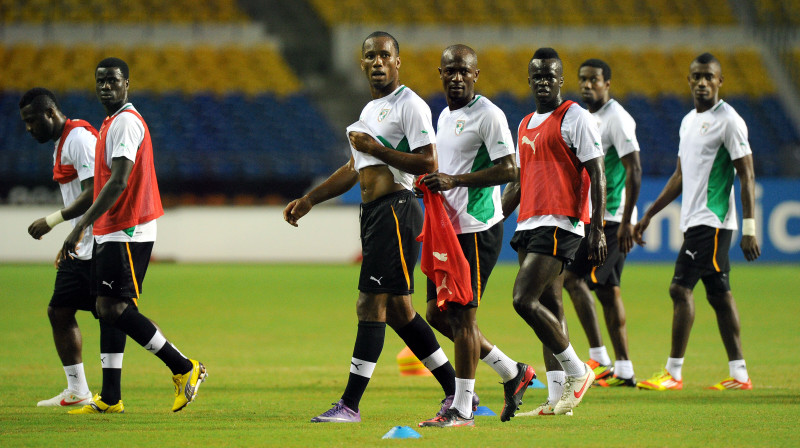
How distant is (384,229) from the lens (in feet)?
21.3

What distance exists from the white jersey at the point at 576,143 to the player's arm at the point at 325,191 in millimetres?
1208

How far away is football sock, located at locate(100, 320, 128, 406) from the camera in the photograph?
23.6 feet

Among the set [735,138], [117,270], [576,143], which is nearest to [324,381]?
[117,270]

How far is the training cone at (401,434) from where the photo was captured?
5.89 meters

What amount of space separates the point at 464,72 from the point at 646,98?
2396 cm

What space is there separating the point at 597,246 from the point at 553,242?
0.30 metres

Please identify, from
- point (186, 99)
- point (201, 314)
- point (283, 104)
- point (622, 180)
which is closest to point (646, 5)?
point (283, 104)

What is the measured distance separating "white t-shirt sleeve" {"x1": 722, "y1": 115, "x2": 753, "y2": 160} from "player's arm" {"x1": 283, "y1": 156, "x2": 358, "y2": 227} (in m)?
3.37

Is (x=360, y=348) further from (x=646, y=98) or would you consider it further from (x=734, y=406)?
(x=646, y=98)

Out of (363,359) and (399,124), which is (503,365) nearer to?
(363,359)

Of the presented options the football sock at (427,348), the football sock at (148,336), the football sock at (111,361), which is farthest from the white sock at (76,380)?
the football sock at (427,348)

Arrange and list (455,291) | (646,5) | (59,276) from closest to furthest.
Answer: (455,291), (59,276), (646,5)

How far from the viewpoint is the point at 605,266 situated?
898 centimetres

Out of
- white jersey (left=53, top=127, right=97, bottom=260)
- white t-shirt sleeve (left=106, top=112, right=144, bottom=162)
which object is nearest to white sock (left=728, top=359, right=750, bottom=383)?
white t-shirt sleeve (left=106, top=112, right=144, bottom=162)
